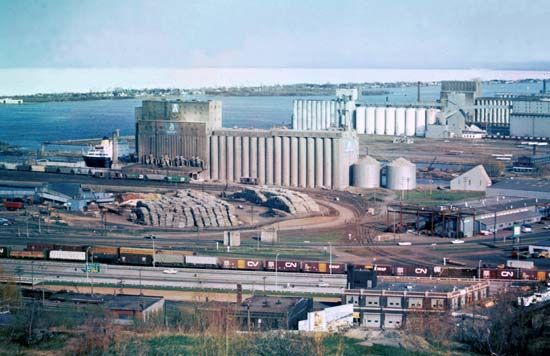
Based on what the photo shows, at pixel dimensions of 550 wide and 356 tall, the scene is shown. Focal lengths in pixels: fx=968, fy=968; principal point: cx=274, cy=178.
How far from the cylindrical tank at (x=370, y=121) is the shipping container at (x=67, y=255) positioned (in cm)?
2056

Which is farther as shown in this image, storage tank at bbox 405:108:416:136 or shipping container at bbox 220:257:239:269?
storage tank at bbox 405:108:416:136

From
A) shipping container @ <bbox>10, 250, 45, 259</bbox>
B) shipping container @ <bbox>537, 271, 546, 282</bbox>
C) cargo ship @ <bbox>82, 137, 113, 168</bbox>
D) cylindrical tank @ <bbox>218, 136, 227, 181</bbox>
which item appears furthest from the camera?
cargo ship @ <bbox>82, 137, 113, 168</bbox>

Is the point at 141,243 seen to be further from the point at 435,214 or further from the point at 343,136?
the point at 343,136

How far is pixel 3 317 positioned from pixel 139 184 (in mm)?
11106

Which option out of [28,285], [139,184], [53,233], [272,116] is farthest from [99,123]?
[28,285]

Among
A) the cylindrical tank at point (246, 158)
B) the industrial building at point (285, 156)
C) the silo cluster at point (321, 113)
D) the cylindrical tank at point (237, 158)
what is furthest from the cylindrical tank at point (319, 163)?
the silo cluster at point (321, 113)

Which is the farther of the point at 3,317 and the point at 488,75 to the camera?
the point at 488,75

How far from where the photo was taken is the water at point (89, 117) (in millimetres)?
31545

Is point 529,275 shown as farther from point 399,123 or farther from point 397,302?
point 399,123

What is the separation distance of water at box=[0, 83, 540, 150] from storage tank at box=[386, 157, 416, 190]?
41.0 feet

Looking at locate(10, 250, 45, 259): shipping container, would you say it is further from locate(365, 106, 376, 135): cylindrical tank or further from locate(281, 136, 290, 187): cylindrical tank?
locate(365, 106, 376, 135): cylindrical tank

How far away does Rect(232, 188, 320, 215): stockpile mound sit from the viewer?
557 inches

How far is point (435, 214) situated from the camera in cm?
1279

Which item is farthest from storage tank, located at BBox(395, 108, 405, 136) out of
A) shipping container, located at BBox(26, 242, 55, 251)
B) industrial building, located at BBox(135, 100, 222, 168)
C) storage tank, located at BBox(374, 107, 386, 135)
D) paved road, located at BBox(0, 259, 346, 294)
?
paved road, located at BBox(0, 259, 346, 294)
